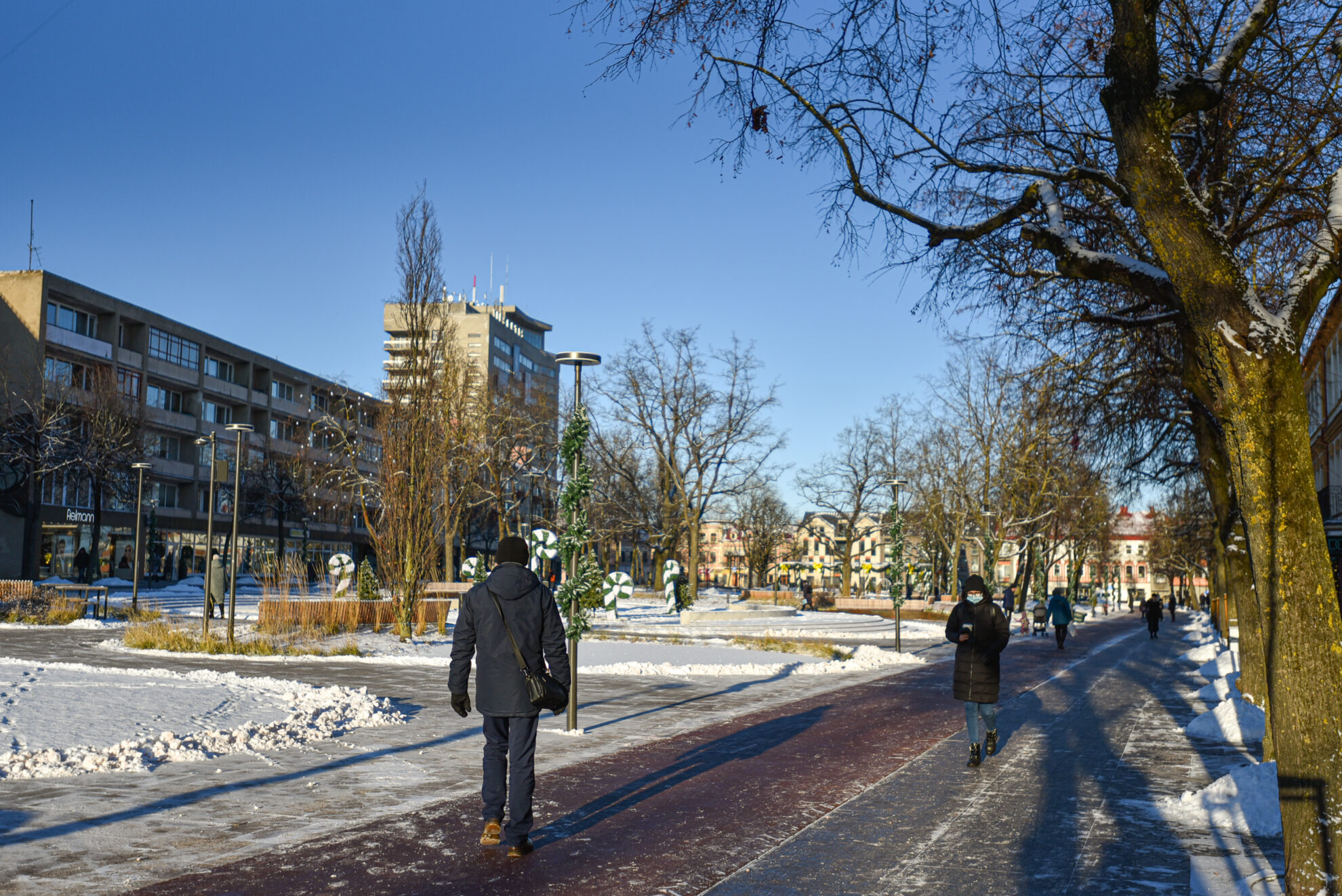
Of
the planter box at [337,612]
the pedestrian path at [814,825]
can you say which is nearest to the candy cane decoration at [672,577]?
the planter box at [337,612]

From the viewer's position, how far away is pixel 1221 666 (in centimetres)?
2205

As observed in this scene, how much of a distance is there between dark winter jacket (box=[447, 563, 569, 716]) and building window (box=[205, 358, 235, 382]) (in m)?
69.1

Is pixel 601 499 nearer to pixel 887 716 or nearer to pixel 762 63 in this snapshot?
pixel 887 716

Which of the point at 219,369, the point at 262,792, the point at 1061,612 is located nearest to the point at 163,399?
the point at 219,369

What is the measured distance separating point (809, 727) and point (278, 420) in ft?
240

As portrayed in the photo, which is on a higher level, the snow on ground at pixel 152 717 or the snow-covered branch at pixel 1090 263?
the snow-covered branch at pixel 1090 263

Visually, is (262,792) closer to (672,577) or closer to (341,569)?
(341,569)

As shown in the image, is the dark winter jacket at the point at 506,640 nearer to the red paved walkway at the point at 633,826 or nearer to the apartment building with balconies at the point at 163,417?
the red paved walkway at the point at 633,826

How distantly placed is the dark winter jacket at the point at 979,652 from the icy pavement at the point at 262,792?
3.17 m

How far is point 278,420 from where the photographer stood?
79.1 m

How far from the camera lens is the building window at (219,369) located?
7031 cm

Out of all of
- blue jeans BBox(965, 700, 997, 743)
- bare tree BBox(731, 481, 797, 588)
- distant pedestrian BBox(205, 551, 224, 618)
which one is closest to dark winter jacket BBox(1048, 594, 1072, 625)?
blue jeans BBox(965, 700, 997, 743)

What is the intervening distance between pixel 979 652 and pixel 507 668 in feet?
17.5

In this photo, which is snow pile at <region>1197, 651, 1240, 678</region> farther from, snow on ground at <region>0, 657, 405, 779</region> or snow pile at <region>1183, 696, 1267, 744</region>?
snow on ground at <region>0, 657, 405, 779</region>
